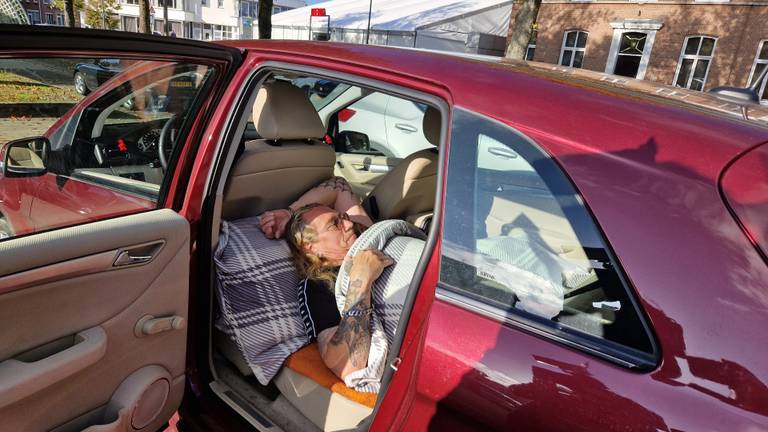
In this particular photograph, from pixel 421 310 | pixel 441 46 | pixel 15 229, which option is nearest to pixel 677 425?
pixel 421 310

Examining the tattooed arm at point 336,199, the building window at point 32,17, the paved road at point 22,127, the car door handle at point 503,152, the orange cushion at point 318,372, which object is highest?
the building window at point 32,17

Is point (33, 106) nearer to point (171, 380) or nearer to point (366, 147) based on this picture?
point (171, 380)

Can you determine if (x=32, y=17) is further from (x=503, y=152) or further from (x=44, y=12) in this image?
(x=44, y=12)

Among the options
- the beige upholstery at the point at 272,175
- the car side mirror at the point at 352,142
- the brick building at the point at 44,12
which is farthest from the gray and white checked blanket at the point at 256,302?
the brick building at the point at 44,12

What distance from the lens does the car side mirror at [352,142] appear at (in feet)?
16.5

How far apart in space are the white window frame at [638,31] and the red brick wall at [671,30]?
0.16m

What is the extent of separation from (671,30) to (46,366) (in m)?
23.1

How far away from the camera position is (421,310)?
1.27 m

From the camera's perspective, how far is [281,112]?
7.55ft

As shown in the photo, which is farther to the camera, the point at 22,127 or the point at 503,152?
the point at 22,127

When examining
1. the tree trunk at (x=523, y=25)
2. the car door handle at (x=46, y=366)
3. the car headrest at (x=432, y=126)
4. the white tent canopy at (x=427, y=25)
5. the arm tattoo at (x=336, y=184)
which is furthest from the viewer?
the white tent canopy at (x=427, y=25)

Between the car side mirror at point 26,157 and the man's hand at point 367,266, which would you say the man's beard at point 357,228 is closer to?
the man's hand at point 367,266

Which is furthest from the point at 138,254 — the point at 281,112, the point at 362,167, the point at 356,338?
the point at 362,167

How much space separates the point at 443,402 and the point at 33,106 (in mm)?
1579
